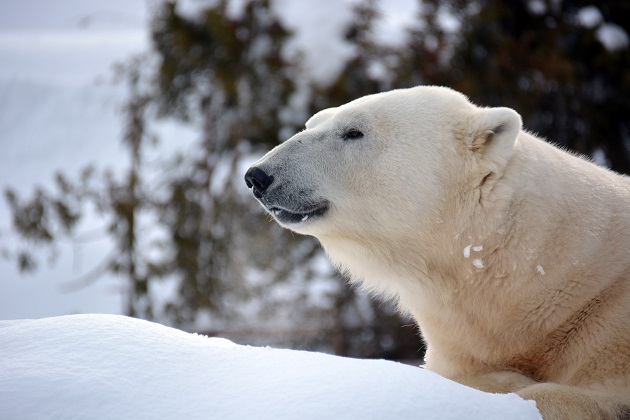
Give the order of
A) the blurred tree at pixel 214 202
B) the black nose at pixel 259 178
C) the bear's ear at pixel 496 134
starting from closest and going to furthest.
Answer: the bear's ear at pixel 496 134, the black nose at pixel 259 178, the blurred tree at pixel 214 202

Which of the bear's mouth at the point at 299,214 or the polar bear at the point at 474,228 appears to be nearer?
the polar bear at the point at 474,228

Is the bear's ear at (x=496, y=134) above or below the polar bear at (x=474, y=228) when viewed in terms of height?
above

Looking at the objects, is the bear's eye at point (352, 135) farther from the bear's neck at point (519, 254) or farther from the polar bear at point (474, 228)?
the bear's neck at point (519, 254)

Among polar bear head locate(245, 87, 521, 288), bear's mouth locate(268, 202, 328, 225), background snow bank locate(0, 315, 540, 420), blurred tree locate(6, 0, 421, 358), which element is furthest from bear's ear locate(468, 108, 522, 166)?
blurred tree locate(6, 0, 421, 358)

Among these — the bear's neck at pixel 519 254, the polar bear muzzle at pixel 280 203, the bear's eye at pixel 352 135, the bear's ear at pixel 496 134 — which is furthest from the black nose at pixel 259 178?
the bear's ear at pixel 496 134

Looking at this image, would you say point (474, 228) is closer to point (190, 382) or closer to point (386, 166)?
point (386, 166)

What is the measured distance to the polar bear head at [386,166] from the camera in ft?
8.07

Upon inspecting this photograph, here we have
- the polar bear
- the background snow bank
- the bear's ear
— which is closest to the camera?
the background snow bank

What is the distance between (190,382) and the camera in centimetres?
164

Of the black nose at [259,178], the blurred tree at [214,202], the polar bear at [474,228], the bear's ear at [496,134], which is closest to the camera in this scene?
the polar bear at [474,228]

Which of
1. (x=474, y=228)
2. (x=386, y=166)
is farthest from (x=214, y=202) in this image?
(x=474, y=228)

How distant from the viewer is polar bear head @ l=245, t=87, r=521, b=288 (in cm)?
246

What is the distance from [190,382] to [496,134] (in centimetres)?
140

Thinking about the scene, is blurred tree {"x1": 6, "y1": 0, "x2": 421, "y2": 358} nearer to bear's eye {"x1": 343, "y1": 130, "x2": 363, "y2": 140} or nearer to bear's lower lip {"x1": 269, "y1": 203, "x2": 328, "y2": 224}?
→ bear's eye {"x1": 343, "y1": 130, "x2": 363, "y2": 140}
